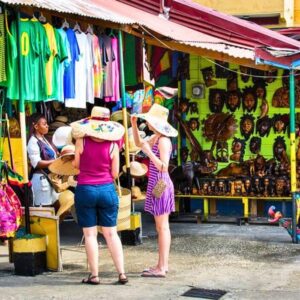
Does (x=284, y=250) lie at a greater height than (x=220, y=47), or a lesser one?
lesser

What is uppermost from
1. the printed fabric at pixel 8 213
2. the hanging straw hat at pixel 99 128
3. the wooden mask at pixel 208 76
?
the wooden mask at pixel 208 76

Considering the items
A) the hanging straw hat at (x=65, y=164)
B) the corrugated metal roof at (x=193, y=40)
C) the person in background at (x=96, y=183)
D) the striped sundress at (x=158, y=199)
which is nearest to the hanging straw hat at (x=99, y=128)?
the person in background at (x=96, y=183)

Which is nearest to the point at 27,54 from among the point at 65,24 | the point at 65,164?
the point at 65,24

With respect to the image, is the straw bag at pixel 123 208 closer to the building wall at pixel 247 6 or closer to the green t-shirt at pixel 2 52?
the green t-shirt at pixel 2 52

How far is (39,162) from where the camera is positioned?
852 centimetres

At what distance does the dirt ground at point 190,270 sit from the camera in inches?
259

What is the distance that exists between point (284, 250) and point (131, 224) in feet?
6.51

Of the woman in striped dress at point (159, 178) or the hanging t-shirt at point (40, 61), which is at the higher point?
the hanging t-shirt at point (40, 61)

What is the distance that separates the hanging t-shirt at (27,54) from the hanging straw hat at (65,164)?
0.70 metres

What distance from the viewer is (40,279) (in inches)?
281

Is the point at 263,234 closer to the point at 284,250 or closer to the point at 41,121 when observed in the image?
the point at 284,250

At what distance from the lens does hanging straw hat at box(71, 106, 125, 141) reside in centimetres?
673

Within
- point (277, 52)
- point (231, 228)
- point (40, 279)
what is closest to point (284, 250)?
point (231, 228)

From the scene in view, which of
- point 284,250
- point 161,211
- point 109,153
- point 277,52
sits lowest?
point 284,250
